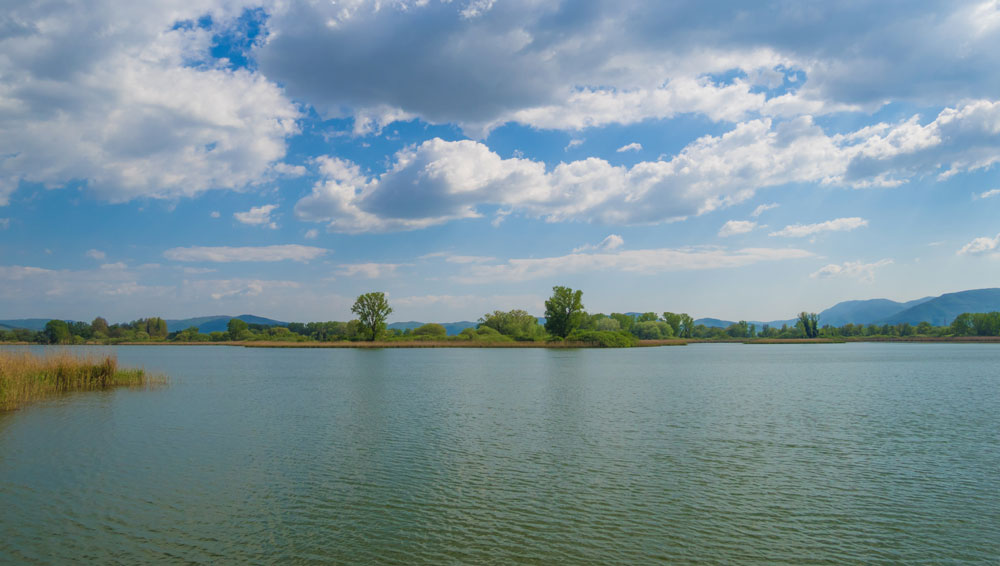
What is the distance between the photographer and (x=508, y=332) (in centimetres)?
14112

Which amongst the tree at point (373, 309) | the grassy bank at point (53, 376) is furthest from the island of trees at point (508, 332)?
the grassy bank at point (53, 376)

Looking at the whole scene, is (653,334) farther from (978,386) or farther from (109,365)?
(109,365)

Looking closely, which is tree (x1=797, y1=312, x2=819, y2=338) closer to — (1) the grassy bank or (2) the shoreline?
(2) the shoreline

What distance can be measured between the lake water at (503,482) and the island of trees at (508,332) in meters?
89.6

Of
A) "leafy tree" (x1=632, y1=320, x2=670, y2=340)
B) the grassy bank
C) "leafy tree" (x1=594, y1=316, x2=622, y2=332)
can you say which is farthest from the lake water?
"leafy tree" (x1=632, y1=320, x2=670, y2=340)

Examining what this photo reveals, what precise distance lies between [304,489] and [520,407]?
1445 centimetres

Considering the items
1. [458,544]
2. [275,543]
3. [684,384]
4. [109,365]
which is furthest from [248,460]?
[684,384]

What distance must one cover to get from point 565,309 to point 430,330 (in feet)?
151

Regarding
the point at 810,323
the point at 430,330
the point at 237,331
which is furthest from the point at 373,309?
the point at 810,323

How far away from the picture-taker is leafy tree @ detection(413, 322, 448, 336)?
144m

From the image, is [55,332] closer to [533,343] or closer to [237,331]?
[237,331]

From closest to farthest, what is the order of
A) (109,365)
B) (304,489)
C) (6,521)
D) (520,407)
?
(6,521), (304,489), (520,407), (109,365)

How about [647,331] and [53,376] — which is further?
[647,331]

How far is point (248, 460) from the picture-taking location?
16.4 meters
